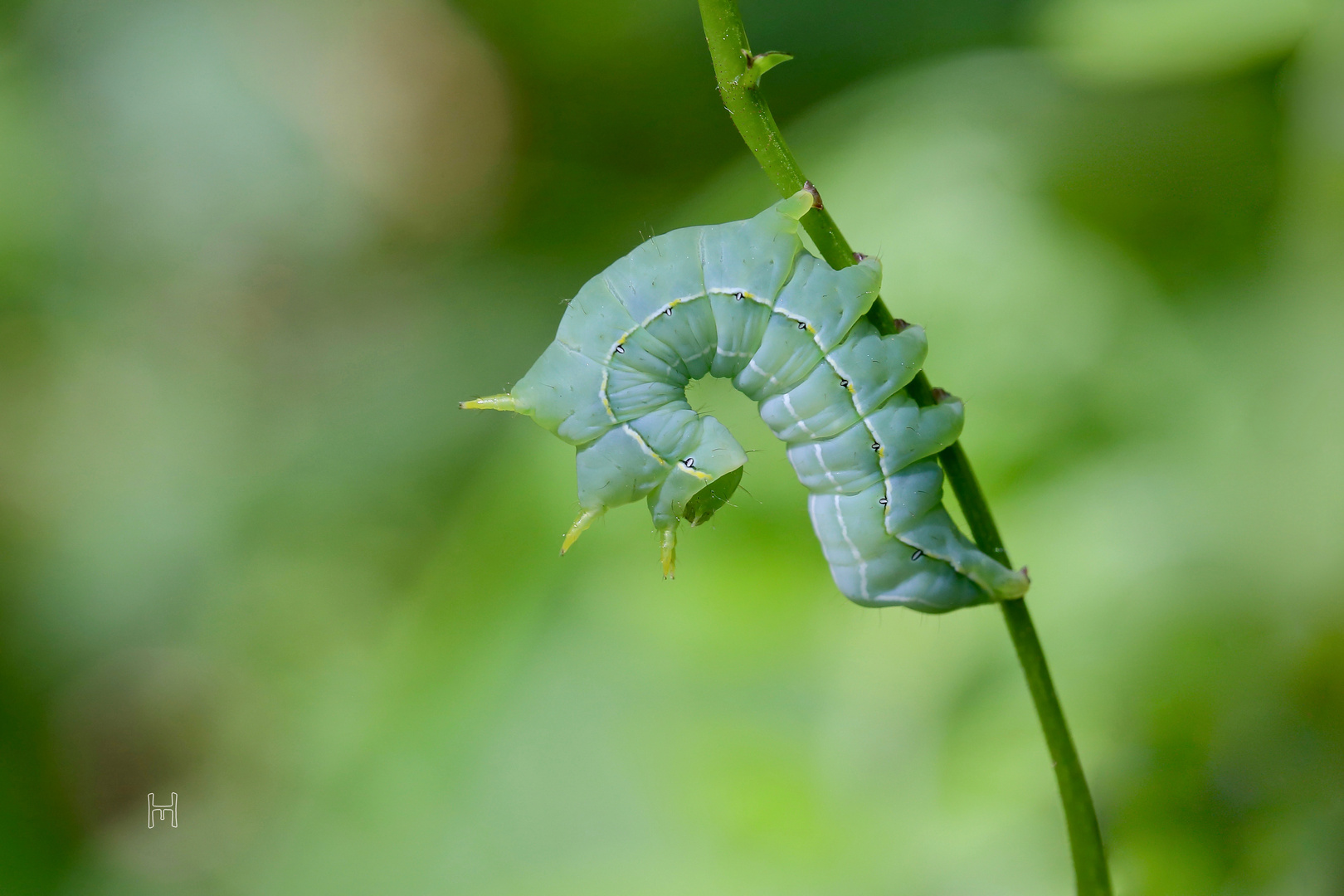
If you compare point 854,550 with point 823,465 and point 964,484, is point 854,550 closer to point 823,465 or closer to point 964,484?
point 823,465

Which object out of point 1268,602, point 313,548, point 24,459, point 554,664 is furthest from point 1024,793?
point 24,459

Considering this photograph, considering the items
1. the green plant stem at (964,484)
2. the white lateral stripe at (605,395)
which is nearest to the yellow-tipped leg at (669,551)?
the white lateral stripe at (605,395)

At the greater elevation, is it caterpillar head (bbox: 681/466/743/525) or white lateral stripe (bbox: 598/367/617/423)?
white lateral stripe (bbox: 598/367/617/423)

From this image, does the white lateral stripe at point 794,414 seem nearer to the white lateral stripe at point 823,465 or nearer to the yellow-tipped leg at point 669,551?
the white lateral stripe at point 823,465

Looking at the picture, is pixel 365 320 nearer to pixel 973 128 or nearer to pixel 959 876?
pixel 973 128

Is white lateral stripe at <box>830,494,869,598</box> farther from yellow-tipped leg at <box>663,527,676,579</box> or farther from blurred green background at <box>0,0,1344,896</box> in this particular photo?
blurred green background at <box>0,0,1344,896</box>

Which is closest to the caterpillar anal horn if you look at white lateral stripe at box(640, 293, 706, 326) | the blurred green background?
white lateral stripe at box(640, 293, 706, 326)
